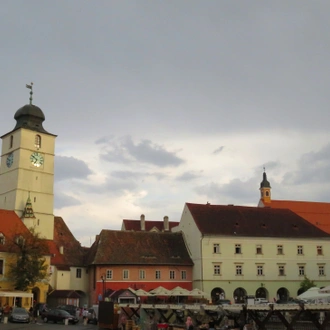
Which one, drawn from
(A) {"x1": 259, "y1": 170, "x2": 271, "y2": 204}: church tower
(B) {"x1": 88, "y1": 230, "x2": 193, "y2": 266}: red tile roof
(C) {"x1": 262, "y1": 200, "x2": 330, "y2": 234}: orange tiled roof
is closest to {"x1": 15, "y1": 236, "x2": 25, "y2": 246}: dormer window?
(B) {"x1": 88, "y1": 230, "x2": 193, "y2": 266}: red tile roof

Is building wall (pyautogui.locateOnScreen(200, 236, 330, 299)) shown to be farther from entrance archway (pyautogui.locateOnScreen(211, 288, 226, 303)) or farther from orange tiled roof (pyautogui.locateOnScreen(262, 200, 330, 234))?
orange tiled roof (pyautogui.locateOnScreen(262, 200, 330, 234))

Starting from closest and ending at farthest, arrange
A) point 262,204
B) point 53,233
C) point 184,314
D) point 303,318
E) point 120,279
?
point 303,318 < point 184,314 < point 120,279 < point 53,233 < point 262,204

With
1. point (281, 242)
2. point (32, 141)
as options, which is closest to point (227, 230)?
point (281, 242)

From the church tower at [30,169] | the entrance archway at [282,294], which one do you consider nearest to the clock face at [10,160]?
Answer: the church tower at [30,169]

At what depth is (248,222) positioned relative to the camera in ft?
202

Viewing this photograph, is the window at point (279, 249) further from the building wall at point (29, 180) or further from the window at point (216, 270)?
the building wall at point (29, 180)

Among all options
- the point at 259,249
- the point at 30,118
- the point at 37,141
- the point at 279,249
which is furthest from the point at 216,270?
the point at 30,118

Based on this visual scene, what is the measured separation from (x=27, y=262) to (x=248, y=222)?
26216mm

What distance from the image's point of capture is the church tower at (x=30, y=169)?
65.4 m

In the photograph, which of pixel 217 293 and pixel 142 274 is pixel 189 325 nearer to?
pixel 142 274

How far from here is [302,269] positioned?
60.2 m

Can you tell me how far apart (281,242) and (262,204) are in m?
35.8

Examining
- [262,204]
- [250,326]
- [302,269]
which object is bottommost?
[250,326]

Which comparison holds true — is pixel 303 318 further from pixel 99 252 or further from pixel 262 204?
pixel 262 204
